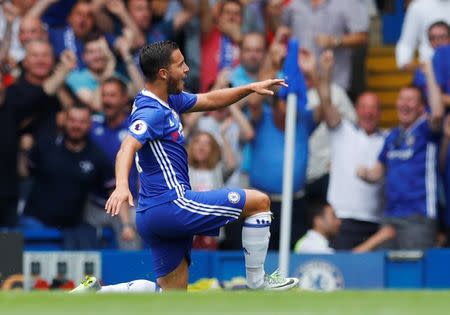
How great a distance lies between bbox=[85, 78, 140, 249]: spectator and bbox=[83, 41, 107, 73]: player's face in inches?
19.9

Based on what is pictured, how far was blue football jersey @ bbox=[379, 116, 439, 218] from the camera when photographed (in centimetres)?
1530

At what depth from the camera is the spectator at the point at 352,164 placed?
51.6 feet

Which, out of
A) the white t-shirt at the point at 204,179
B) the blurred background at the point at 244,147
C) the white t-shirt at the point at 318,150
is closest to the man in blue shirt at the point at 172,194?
the blurred background at the point at 244,147

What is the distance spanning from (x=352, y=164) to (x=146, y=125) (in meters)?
5.81

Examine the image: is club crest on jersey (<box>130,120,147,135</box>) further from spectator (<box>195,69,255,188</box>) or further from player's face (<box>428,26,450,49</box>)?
player's face (<box>428,26,450,49</box>)

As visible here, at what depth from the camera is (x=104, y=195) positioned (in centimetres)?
1587

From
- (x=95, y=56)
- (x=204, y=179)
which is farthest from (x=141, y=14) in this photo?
(x=204, y=179)

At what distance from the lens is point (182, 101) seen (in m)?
11.1

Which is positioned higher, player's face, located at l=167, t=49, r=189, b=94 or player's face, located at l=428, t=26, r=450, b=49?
player's face, located at l=428, t=26, r=450, b=49

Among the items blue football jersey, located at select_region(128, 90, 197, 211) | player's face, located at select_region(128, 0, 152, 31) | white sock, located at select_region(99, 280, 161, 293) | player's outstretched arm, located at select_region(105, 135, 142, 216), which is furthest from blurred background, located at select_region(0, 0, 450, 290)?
player's outstretched arm, located at select_region(105, 135, 142, 216)

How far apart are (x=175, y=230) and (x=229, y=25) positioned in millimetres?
6463

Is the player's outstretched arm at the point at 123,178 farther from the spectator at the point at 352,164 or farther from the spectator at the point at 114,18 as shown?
the spectator at the point at 114,18

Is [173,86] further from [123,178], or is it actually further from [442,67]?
[442,67]

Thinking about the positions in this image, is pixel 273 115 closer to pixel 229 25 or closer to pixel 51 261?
pixel 229 25
